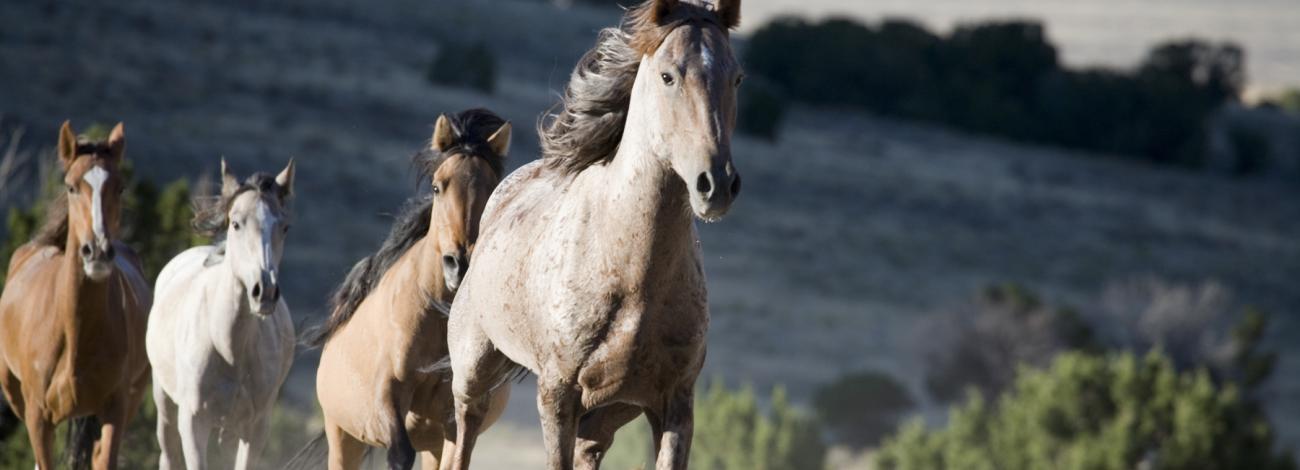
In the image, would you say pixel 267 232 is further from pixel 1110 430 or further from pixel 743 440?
pixel 743 440

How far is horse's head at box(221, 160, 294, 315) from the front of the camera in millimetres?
7742

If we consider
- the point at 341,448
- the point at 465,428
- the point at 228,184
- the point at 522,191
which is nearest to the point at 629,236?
the point at 522,191

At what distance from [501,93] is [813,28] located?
1734 cm

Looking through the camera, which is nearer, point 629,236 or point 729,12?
A: point 629,236

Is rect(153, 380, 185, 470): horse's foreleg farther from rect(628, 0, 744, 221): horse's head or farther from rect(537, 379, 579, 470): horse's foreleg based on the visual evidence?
rect(628, 0, 744, 221): horse's head

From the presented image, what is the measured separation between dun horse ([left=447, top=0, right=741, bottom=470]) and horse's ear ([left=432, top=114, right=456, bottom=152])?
151cm

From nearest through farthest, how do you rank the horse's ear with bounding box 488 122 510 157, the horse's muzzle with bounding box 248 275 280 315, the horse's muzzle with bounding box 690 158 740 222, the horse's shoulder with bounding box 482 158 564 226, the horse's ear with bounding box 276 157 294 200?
the horse's muzzle with bounding box 690 158 740 222
the horse's shoulder with bounding box 482 158 564 226
the horse's ear with bounding box 488 122 510 157
the horse's muzzle with bounding box 248 275 280 315
the horse's ear with bounding box 276 157 294 200

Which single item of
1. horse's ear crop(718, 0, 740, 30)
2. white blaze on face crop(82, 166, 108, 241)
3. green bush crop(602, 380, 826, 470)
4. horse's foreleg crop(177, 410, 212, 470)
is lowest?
green bush crop(602, 380, 826, 470)

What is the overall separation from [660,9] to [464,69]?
5693 cm

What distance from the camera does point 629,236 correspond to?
5.27 meters

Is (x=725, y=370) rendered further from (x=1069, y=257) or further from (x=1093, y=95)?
(x=1093, y=95)

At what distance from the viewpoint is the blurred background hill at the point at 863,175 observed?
44969mm

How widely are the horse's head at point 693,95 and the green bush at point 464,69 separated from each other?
55.7 meters

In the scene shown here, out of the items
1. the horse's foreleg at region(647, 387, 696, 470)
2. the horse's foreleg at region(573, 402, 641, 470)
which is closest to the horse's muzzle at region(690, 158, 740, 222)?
the horse's foreleg at region(647, 387, 696, 470)
